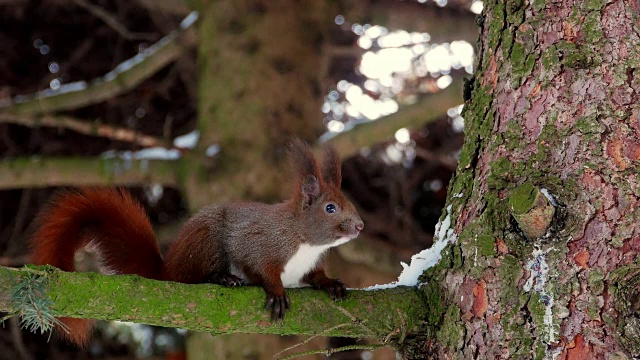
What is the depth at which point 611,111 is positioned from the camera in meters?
1.42

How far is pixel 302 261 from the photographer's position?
76.3 inches

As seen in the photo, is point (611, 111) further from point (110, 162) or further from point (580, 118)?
point (110, 162)

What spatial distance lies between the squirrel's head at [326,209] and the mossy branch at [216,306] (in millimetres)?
324

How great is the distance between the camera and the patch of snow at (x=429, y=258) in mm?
1587

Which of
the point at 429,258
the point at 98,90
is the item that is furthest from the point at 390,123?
the point at 429,258

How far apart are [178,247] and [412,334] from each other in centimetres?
69

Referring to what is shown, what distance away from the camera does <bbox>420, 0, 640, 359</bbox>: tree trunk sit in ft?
4.39

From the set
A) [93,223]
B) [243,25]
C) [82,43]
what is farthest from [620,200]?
[82,43]

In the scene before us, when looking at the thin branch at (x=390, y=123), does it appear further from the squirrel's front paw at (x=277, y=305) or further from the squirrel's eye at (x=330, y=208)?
the squirrel's front paw at (x=277, y=305)

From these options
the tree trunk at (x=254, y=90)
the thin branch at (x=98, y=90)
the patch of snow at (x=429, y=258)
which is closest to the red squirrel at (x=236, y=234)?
the patch of snow at (x=429, y=258)

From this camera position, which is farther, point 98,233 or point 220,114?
point 220,114

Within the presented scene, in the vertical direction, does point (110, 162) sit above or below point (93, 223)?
above

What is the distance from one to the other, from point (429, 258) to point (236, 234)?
548mm

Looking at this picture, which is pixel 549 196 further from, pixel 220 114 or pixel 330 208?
pixel 220 114
